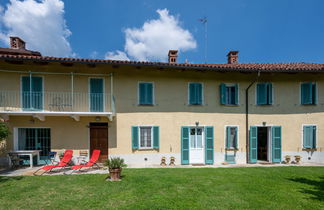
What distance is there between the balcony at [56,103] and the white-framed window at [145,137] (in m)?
2.06

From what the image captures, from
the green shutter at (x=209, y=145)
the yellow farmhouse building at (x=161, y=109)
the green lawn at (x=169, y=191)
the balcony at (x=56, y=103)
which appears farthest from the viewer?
the green shutter at (x=209, y=145)

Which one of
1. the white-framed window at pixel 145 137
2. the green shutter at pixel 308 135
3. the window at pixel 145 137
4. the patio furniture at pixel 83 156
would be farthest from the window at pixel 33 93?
the green shutter at pixel 308 135

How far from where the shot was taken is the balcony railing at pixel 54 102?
7.85 m

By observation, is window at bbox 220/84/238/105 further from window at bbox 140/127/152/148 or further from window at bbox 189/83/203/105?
window at bbox 140/127/152/148

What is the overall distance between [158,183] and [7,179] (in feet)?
19.7

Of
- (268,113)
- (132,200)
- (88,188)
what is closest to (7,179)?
(88,188)

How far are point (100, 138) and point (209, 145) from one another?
6.26 meters

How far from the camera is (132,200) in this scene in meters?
4.37

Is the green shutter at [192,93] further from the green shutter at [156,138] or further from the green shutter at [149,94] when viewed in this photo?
the green shutter at [156,138]

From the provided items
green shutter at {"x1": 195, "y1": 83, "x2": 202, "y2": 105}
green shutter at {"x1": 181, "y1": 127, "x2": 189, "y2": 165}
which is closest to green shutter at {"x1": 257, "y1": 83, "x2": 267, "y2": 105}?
green shutter at {"x1": 195, "y1": 83, "x2": 202, "y2": 105}

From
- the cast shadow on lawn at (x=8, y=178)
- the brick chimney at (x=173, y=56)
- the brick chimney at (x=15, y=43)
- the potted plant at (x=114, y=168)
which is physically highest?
the brick chimney at (x=15, y=43)

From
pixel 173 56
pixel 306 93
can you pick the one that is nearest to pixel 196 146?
pixel 173 56

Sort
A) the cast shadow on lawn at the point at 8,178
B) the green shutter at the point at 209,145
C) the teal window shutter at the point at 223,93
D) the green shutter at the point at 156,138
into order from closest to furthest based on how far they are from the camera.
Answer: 1. the cast shadow on lawn at the point at 8,178
2. the green shutter at the point at 156,138
3. the green shutter at the point at 209,145
4. the teal window shutter at the point at 223,93

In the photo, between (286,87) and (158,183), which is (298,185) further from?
(286,87)
